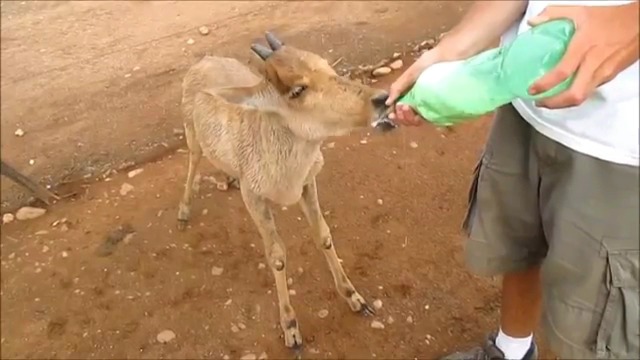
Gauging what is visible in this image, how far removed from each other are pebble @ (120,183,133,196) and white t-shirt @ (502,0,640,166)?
319cm

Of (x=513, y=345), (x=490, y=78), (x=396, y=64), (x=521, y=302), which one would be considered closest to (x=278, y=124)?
(x=521, y=302)

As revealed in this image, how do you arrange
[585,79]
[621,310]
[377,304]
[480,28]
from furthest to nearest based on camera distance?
[377,304], [480,28], [621,310], [585,79]

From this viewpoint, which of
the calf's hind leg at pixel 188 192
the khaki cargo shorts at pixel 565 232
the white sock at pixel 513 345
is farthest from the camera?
the calf's hind leg at pixel 188 192

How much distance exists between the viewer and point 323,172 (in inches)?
192

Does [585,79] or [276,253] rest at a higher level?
[585,79]

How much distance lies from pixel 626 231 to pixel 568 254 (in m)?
0.20

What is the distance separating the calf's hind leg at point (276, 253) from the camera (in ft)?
12.4

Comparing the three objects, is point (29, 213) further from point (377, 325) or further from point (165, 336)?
point (377, 325)

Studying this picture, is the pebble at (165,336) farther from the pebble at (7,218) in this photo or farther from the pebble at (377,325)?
the pebble at (7,218)

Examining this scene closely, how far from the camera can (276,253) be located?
12.5 feet

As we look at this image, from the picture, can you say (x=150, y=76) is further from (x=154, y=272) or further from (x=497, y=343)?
(x=497, y=343)

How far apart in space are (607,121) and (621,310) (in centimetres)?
56

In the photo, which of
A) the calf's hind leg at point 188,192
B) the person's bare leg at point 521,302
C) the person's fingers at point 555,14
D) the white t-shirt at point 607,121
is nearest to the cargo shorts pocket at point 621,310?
the white t-shirt at point 607,121

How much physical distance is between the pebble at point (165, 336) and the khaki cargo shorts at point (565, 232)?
1760mm
